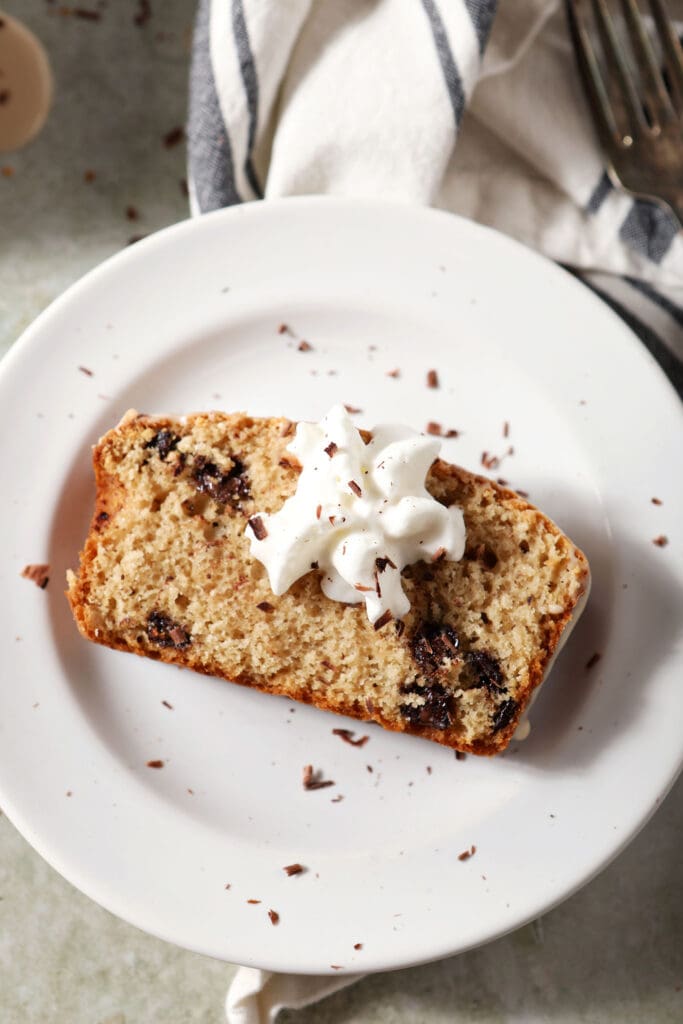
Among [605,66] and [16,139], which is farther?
[16,139]

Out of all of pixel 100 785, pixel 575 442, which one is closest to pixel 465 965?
pixel 100 785

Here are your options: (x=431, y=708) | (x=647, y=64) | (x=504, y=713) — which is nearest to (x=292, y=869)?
(x=431, y=708)

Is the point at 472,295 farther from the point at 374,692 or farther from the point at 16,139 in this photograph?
the point at 16,139

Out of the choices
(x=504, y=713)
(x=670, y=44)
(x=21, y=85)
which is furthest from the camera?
(x=21, y=85)

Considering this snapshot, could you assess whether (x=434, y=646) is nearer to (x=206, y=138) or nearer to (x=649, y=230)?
(x=649, y=230)

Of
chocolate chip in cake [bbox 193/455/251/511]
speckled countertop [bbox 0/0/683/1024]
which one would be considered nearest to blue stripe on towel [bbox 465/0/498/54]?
chocolate chip in cake [bbox 193/455/251/511]

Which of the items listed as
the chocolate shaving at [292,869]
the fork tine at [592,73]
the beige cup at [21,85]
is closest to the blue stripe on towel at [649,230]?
the fork tine at [592,73]

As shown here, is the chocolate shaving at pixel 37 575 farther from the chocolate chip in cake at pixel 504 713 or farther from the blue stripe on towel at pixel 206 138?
the chocolate chip in cake at pixel 504 713
